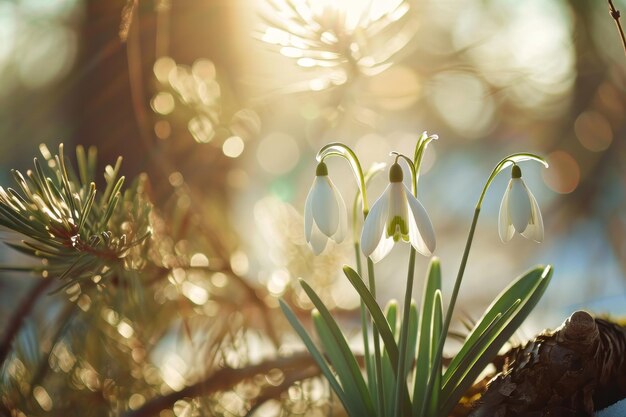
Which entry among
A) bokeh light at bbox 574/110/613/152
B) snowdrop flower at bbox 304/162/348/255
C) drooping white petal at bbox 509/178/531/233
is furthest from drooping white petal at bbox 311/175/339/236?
bokeh light at bbox 574/110/613/152

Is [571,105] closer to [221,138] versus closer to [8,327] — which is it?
[221,138]

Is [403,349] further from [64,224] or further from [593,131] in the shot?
[593,131]

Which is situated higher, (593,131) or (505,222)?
(593,131)

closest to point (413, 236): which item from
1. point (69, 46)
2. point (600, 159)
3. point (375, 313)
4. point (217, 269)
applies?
point (375, 313)

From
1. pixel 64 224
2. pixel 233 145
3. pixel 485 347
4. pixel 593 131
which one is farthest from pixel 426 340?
pixel 593 131

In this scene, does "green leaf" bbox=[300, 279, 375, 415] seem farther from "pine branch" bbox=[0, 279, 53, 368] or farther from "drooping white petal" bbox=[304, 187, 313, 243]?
"pine branch" bbox=[0, 279, 53, 368]

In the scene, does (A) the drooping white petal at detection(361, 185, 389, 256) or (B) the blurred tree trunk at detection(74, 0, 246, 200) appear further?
(B) the blurred tree trunk at detection(74, 0, 246, 200)
